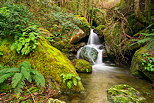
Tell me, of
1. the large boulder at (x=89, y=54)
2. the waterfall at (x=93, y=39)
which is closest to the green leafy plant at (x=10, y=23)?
the large boulder at (x=89, y=54)

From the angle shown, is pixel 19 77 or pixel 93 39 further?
pixel 93 39

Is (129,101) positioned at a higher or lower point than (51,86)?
lower

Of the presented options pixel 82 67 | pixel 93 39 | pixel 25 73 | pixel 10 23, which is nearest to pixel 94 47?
pixel 93 39

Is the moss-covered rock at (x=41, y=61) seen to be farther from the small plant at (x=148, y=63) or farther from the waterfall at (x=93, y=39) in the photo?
the waterfall at (x=93, y=39)

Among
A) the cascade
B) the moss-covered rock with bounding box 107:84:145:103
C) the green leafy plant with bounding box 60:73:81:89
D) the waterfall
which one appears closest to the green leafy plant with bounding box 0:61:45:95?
the green leafy plant with bounding box 60:73:81:89

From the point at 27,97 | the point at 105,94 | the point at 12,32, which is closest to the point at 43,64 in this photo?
the point at 27,97

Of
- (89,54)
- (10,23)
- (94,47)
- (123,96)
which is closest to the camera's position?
(123,96)

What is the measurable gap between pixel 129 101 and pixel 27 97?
2.98m

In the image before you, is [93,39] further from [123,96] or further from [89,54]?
[123,96]

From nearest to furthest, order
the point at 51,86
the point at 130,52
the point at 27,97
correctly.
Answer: the point at 27,97, the point at 51,86, the point at 130,52

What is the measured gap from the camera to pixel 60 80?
146 inches

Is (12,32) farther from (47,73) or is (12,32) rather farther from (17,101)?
(17,101)

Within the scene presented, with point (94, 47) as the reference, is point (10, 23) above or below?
above

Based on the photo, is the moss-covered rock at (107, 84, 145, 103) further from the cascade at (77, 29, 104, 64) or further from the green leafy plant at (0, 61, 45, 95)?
the cascade at (77, 29, 104, 64)
